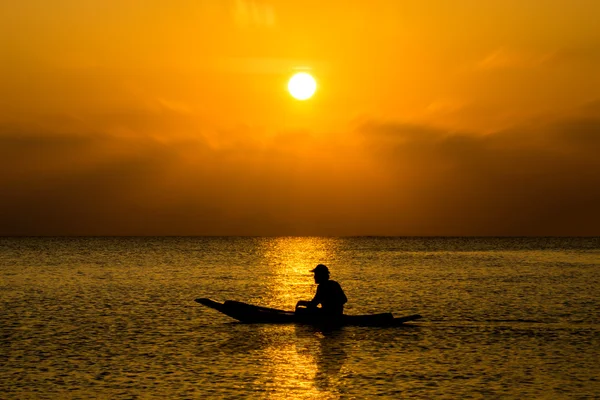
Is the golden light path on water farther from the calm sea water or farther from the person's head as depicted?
the person's head

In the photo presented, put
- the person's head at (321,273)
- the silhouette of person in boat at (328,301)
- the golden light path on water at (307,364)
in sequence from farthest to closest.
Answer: the silhouette of person in boat at (328,301), the person's head at (321,273), the golden light path on water at (307,364)

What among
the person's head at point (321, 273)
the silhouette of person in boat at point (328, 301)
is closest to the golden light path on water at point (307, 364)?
the silhouette of person in boat at point (328, 301)

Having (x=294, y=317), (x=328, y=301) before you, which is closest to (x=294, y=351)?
(x=328, y=301)

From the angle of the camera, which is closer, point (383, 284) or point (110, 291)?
point (110, 291)

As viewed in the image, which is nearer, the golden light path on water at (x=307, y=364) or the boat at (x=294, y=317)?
the golden light path on water at (x=307, y=364)

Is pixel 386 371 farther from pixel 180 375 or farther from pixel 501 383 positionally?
pixel 180 375

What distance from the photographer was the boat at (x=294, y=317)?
33.2 m

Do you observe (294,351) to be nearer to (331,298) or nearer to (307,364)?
(307,364)

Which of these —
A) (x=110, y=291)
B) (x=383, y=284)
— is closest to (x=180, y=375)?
(x=110, y=291)

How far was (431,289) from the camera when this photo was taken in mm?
61594

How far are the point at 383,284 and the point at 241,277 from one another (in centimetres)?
1760

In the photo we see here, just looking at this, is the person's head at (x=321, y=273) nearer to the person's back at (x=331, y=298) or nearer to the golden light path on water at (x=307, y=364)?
the person's back at (x=331, y=298)

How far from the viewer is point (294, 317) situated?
34.2 meters

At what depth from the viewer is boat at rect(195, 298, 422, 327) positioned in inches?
1305
